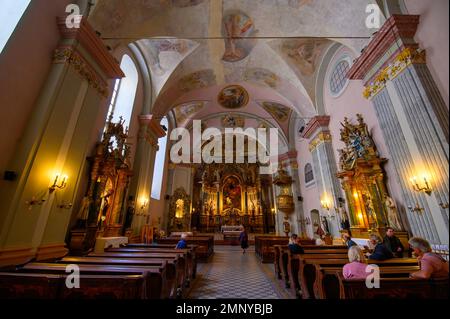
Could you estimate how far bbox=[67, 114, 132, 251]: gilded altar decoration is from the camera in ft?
17.1

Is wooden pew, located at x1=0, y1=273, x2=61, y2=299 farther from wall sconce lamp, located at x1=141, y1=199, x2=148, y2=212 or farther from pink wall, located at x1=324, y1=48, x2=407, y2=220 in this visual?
pink wall, located at x1=324, y1=48, x2=407, y2=220

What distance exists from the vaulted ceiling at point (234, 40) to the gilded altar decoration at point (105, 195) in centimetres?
319

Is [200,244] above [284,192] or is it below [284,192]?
below

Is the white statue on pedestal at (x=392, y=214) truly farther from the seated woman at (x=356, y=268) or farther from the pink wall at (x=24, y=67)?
the pink wall at (x=24, y=67)

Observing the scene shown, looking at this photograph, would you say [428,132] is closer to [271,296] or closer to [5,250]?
[271,296]

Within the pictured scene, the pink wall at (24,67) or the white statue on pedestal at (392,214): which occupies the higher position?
the pink wall at (24,67)

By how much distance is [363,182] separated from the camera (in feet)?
20.9

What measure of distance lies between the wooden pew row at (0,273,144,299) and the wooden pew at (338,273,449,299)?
2.34 m

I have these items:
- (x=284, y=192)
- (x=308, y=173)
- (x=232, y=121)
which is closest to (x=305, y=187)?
(x=308, y=173)

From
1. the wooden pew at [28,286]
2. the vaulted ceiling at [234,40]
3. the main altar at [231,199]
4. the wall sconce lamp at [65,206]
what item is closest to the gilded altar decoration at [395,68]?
the vaulted ceiling at [234,40]

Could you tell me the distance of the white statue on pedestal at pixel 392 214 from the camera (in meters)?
5.27

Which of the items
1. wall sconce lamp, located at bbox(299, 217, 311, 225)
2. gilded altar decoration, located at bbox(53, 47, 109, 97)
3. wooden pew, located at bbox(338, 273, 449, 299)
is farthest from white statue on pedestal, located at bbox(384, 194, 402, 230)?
gilded altar decoration, located at bbox(53, 47, 109, 97)

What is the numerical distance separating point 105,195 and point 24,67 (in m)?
3.95

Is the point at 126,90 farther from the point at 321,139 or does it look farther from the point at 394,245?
the point at 394,245
